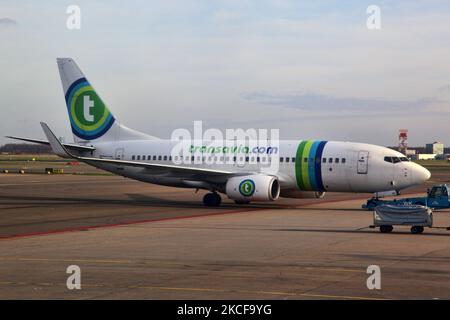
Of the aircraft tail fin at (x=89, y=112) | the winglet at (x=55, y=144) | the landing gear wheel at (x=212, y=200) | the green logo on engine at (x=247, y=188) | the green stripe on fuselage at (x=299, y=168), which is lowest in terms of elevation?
the landing gear wheel at (x=212, y=200)

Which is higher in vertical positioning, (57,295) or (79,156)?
(79,156)

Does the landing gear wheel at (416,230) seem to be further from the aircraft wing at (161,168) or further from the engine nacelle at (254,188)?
the aircraft wing at (161,168)

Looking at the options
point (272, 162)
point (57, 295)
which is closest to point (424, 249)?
point (57, 295)

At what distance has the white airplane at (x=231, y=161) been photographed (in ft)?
130

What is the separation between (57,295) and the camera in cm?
1541

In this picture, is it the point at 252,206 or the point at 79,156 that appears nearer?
the point at 252,206

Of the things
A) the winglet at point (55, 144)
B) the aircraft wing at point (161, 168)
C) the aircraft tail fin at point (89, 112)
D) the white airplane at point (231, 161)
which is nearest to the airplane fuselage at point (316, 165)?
the white airplane at point (231, 161)

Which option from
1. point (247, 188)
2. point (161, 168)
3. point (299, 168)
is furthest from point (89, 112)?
point (299, 168)

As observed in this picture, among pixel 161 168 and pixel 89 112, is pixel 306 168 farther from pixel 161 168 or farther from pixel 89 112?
pixel 89 112

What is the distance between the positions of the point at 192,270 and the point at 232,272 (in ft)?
3.47

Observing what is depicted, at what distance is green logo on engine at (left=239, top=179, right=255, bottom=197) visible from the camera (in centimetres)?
3988
